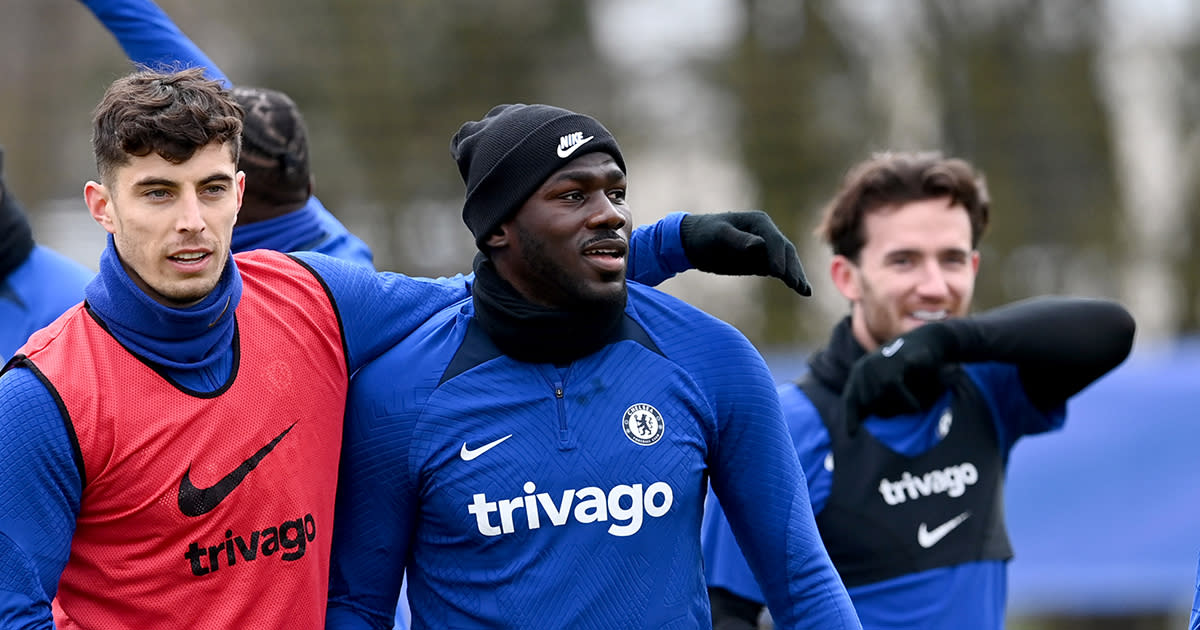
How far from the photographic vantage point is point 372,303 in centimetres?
309

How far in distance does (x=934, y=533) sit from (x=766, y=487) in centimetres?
108

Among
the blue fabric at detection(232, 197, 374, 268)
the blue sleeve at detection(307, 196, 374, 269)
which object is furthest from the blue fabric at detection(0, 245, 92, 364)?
the blue sleeve at detection(307, 196, 374, 269)

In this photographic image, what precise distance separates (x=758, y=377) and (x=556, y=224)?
53cm

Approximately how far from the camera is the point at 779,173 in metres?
12.0

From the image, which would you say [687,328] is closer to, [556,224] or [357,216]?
[556,224]

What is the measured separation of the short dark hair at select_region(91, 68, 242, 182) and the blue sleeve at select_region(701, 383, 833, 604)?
1664 mm

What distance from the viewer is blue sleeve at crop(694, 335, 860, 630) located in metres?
2.99

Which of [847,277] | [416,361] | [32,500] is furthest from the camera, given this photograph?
[847,277]

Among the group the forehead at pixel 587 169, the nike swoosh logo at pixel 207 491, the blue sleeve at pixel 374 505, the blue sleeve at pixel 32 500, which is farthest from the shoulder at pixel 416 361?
the blue sleeve at pixel 32 500

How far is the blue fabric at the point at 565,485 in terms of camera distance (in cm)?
285

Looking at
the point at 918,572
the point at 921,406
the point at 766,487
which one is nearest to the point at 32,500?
the point at 766,487

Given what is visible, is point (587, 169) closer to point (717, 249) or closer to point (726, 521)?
point (717, 249)

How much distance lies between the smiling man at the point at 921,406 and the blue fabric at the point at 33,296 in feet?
6.28

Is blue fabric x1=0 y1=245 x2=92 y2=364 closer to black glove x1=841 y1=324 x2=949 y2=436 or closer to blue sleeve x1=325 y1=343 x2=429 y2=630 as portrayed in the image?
blue sleeve x1=325 y1=343 x2=429 y2=630
